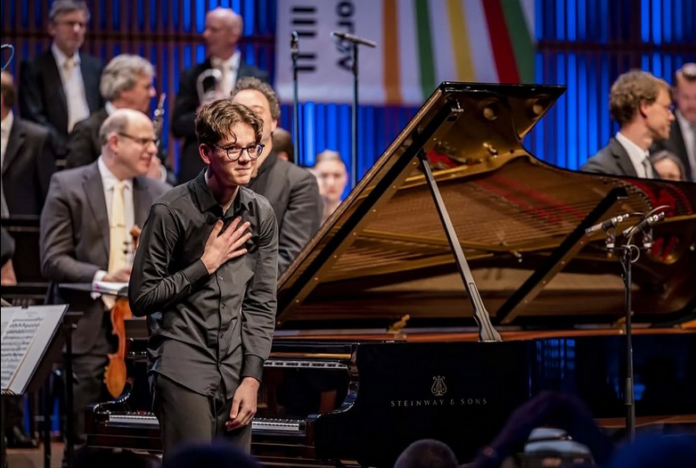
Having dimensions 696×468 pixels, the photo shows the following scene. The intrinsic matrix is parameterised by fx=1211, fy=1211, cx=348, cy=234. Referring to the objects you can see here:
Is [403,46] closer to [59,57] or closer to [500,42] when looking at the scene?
[500,42]

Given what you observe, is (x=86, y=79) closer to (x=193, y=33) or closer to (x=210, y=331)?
(x=193, y=33)

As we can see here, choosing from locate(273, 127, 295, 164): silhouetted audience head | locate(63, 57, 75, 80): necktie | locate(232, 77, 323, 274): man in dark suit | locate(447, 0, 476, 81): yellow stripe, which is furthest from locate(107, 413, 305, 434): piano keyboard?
locate(447, 0, 476, 81): yellow stripe

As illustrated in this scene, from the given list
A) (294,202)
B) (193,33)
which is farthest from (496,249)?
(193,33)

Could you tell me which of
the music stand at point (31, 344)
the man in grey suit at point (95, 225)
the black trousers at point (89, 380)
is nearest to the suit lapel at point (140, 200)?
the man in grey suit at point (95, 225)

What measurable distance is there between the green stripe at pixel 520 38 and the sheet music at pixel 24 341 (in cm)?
539

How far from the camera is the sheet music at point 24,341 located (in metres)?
5.02

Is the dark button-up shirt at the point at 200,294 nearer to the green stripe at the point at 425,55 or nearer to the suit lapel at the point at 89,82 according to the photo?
the suit lapel at the point at 89,82

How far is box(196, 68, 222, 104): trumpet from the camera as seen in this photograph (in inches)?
316

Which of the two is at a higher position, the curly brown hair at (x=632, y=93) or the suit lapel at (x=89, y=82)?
the suit lapel at (x=89, y=82)

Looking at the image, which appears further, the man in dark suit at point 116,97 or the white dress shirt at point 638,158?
the man in dark suit at point 116,97

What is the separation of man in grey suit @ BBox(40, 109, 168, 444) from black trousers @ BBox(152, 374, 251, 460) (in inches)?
101

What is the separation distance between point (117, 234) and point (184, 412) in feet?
9.19

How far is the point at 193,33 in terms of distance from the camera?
9930 millimetres

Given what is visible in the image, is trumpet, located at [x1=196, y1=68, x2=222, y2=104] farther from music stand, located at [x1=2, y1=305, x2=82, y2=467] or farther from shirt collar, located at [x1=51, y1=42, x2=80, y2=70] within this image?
music stand, located at [x1=2, y1=305, x2=82, y2=467]
